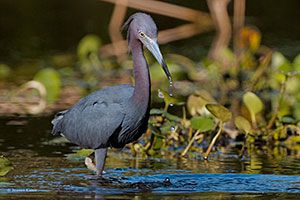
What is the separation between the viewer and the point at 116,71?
14.0 m

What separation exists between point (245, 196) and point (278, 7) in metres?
12.9

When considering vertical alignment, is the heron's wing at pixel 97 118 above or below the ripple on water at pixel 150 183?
above

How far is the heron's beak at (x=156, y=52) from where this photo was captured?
7.27 metres

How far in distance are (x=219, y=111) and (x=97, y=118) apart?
1314 millimetres

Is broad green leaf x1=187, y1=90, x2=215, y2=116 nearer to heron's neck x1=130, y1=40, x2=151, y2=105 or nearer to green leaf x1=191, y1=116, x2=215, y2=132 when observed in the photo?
green leaf x1=191, y1=116, x2=215, y2=132

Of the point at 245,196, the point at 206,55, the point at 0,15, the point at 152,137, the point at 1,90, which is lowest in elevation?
the point at 245,196

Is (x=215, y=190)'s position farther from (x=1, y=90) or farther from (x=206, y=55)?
(x=206, y=55)

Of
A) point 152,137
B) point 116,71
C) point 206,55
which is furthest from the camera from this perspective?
point 206,55

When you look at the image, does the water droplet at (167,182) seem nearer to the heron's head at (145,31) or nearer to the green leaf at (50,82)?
the heron's head at (145,31)

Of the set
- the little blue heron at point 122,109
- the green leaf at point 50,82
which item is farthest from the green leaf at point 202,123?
the green leaf at point 50,82

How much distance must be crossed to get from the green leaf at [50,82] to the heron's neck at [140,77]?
4342 mm

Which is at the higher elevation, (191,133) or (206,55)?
(206,55)

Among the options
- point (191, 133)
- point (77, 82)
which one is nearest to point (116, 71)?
point (77, 82)

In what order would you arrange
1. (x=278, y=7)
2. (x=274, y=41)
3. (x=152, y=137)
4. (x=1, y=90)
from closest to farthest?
(x=152, y=137) < (x=1, y=90) < (x=274, y=41) < (x=278, y=7)
